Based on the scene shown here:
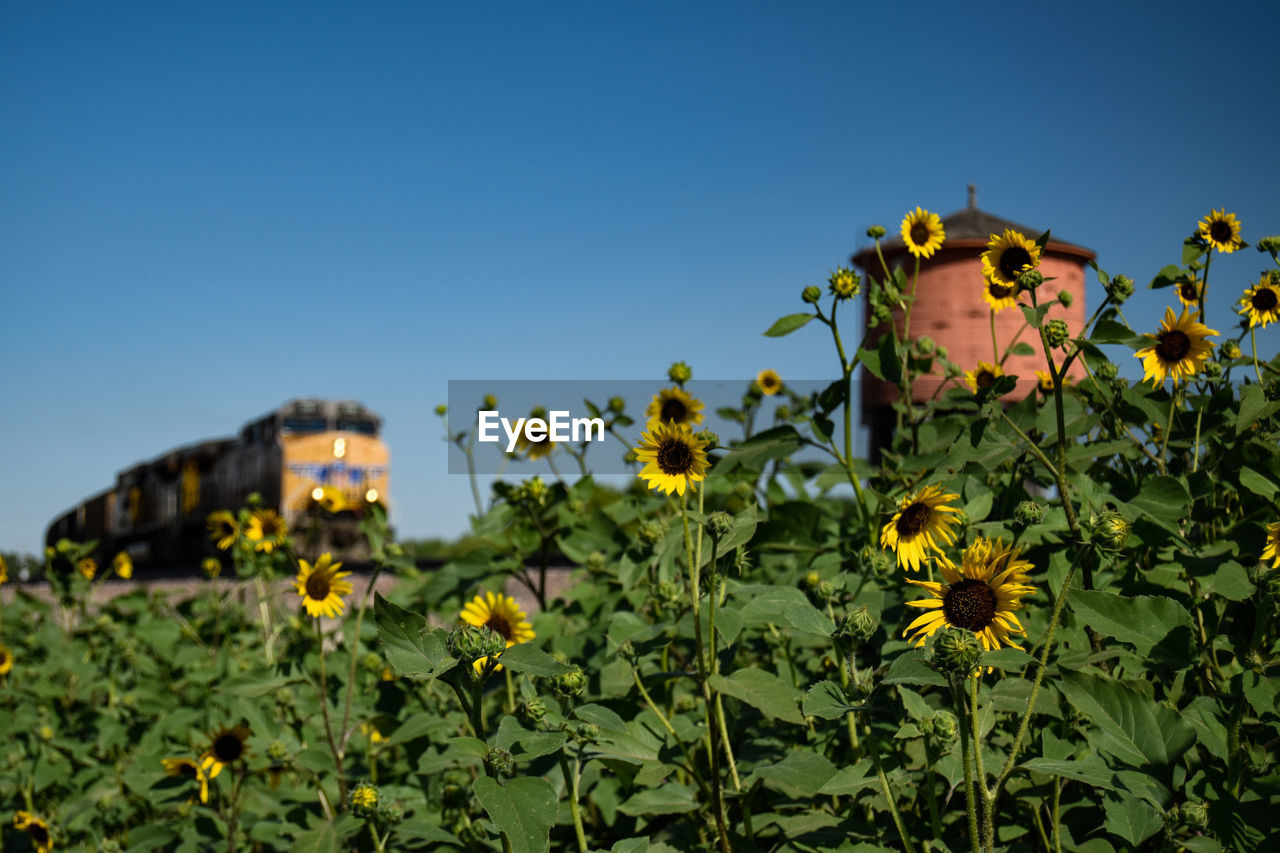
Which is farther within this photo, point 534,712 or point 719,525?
point 719,525

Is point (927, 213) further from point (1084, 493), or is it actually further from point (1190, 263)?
point (1084, 493)

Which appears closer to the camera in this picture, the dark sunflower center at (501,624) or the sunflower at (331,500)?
the dark sunflower center at (501,624)

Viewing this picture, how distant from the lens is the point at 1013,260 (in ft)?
6.47

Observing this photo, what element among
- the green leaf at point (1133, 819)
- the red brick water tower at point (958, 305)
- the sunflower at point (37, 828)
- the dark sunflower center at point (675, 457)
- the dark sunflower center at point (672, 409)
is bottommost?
the sunflower at point (37, 828)

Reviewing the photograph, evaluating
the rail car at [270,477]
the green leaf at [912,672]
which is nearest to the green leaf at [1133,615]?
the green leaf at [912,672]

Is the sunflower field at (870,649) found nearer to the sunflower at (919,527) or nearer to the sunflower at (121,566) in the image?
the sunflower at (919,527)

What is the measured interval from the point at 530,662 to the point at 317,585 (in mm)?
1376

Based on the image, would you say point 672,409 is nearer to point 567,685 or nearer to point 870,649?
point 870,649

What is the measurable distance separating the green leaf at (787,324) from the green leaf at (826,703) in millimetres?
756

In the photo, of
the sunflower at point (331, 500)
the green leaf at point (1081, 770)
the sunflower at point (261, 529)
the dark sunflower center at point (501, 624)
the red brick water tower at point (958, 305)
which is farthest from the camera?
the red brick water tower at point (958, 305)

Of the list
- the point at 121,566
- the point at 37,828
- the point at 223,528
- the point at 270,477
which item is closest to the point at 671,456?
the point at 37,828

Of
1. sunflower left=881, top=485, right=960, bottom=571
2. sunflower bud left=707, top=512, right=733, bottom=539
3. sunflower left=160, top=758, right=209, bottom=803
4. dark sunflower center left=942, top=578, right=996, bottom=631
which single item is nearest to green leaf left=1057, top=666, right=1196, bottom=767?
dark sunflower center left=942, top=578, right=996, bottom=631

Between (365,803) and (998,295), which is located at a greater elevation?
(998,295)

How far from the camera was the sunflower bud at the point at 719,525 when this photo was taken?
1586 mm
